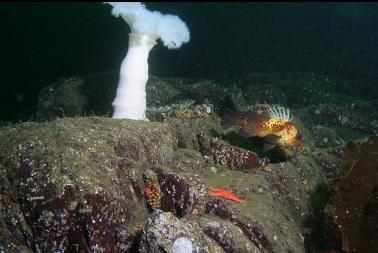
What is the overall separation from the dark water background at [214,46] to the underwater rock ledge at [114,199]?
16.2 m

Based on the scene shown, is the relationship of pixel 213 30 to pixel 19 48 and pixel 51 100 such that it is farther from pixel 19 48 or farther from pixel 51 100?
pixel 51 100

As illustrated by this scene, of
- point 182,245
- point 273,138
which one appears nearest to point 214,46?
point 273,138

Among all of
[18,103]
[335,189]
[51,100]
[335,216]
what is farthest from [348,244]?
[18,103]

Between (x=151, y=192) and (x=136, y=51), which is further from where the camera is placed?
(x=136, y=51)

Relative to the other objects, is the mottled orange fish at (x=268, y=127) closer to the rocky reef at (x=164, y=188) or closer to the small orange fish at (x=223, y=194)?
the rocky reef at (x=164, y=188)

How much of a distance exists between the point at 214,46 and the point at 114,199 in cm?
2336

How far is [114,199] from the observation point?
3668 mm

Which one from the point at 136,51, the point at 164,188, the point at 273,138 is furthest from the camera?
the point at 136,51

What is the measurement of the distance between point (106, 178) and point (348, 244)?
12.9ft

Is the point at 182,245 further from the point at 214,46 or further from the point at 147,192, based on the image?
the point at 214,46

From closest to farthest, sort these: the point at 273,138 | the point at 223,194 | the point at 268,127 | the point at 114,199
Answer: the point at 114,199 < the point at 223,194 < the point at 273,138 < the point at 268,127

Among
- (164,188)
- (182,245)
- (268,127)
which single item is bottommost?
(182,245)

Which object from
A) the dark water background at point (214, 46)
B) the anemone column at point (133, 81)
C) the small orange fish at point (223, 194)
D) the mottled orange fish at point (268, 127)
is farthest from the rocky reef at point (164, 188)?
the dark water background at point (214, 46)

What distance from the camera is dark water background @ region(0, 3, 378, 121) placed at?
889 inches
